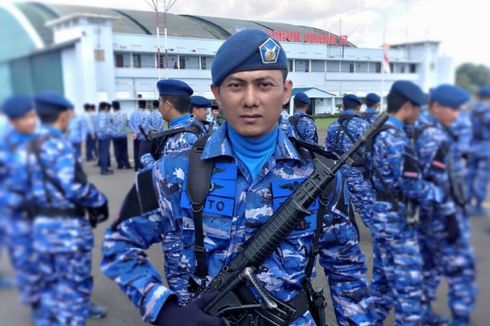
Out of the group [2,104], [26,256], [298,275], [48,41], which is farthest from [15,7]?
[298,275]

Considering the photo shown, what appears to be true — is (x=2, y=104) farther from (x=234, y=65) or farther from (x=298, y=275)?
(x=298, y=275)

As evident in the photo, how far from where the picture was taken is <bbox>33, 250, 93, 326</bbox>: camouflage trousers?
1021 millimetres

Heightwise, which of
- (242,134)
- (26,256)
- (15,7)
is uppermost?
(15,7)

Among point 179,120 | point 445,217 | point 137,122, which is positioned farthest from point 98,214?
point 179,120

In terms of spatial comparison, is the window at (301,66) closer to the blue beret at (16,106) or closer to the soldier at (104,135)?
the soldier at (104,135)

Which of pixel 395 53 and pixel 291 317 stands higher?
pixel 395 53

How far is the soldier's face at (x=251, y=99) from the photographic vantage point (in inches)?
57.4

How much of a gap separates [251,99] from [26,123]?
733 millimetres

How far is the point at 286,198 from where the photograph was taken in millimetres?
1550

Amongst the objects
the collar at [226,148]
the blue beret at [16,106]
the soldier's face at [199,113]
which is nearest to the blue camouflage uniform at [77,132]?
the blue beret at [16,106]

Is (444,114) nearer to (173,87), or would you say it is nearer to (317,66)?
(317,66)

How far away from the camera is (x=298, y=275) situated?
161 cm

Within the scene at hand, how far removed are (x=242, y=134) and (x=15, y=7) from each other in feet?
2.65

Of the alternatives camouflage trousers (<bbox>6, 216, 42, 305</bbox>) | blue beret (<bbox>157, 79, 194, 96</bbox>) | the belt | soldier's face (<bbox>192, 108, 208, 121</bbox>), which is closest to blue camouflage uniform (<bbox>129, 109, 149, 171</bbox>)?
blue beret (<bbox>157, 79, 194, 96</bbox>)
